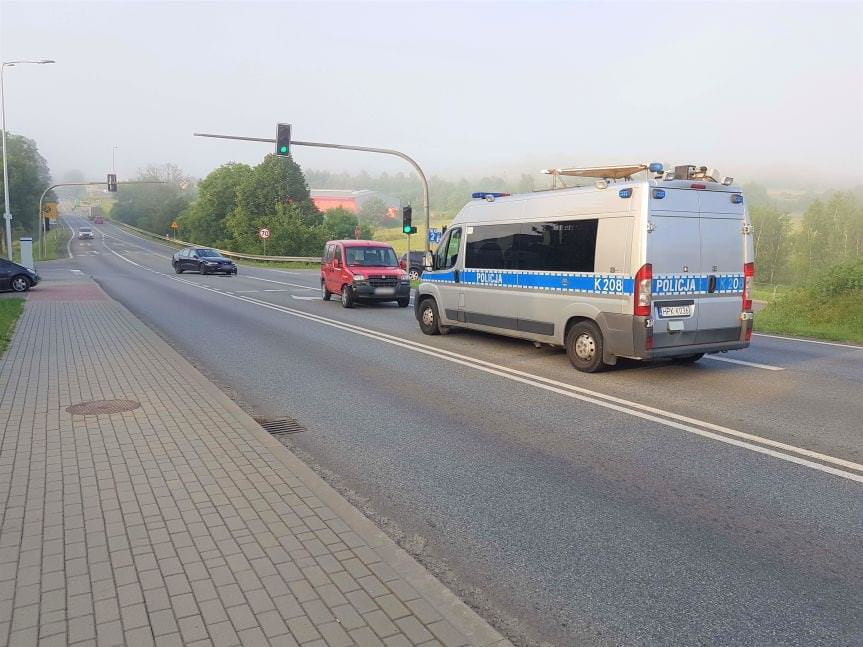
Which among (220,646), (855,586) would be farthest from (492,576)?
(855,586)

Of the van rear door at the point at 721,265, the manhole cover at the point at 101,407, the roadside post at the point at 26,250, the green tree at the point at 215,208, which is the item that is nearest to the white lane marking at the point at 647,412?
the van rear door at the point at 721,265

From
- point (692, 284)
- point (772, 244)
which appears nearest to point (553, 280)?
point (692, 284)

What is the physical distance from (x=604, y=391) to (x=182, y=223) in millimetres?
103978

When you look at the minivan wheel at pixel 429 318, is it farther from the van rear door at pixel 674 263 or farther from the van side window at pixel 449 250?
the van rear door at pixel 674 263

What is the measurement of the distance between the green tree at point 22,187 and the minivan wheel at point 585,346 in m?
72.5

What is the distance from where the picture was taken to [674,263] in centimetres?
909

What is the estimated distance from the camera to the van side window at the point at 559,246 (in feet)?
31.9

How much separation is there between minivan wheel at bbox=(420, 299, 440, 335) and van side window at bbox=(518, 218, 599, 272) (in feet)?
9.95

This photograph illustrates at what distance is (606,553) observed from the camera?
13.6ft

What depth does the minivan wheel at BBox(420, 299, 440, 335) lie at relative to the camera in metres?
13.7

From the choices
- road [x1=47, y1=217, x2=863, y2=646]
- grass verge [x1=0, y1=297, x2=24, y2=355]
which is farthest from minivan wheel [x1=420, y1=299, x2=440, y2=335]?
grass verge [x1=0, y1=297, x2=24, y2=355]

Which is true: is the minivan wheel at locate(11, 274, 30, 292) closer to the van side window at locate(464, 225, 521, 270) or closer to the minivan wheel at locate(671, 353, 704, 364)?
the van side window at locate(464, 225, 521, 270)

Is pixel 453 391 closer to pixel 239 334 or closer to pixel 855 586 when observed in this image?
pixel 855 586

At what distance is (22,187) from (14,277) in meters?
56.0
